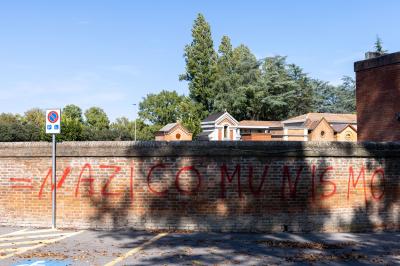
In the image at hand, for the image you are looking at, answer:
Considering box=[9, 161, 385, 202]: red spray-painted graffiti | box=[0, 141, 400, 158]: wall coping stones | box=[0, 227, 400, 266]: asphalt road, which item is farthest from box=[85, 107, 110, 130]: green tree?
box=[0, 227, 400, 266]: asphalt road

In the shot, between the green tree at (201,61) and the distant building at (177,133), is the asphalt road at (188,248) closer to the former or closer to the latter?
the distant building at (177,133)

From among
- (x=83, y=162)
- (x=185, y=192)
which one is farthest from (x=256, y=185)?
(x=83, y=162)

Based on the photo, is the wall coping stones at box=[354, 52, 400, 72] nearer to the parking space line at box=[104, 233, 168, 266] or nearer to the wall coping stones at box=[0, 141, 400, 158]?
the wall coping stones at box=[0, 141, 400, 158]

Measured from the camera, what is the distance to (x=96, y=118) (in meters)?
116

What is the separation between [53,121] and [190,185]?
399cm

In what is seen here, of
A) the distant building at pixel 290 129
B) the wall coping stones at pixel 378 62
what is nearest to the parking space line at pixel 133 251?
the wall coping stones at pixel 378 62

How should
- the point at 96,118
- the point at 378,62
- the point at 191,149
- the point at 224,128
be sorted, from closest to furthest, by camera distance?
the point at 191,149
the point at 378,62
the point at 224,128
the point at 96,118

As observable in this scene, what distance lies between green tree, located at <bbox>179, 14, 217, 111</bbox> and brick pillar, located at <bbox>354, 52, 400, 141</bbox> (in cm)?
5621

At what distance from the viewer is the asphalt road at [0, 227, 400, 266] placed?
8.09 meters

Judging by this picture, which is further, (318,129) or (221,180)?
(318,129)

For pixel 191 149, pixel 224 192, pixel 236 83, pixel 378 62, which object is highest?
pixel 236 83

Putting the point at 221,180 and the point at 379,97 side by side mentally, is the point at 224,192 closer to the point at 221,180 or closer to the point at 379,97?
the point at 221,180

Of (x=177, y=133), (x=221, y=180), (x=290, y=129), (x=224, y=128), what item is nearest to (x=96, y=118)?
(x=177, y=133)

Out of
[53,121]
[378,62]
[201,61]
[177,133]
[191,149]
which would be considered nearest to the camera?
[191,149]
